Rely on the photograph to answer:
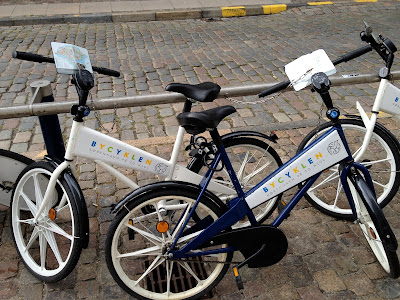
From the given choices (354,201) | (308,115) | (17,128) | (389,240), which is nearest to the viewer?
(389,240)

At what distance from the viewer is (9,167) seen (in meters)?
3.02

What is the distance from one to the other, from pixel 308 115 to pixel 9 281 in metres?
3.64

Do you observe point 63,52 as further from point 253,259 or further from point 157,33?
point 157,33

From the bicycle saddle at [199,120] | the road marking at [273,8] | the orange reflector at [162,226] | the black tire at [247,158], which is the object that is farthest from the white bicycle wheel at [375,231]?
the road marking at [273,8]

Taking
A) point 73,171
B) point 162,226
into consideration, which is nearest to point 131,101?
point 73,171

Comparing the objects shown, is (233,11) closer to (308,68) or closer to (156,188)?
(308,68)

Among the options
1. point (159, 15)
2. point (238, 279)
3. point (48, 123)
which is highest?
point (48, 123)

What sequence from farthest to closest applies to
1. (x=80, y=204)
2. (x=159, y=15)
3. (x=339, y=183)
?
(x=159, y=15) < (x=339, y=183) < (x=80, y=204)

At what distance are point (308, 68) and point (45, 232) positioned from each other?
200 centimetres

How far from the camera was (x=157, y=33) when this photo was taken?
7.95 meters

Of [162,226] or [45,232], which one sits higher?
[162,226]

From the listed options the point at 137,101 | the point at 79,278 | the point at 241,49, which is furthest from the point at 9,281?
the point at 241,49

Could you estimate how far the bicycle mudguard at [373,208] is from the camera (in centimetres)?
247

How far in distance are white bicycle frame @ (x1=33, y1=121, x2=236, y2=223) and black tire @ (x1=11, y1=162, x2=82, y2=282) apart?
73mm
